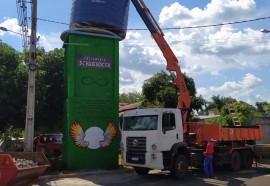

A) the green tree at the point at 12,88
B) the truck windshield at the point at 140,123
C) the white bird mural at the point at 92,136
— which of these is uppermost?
the green tree at the point at 12,88

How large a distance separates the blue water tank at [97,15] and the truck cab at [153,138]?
196 inches

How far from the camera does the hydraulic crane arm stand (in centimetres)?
1830

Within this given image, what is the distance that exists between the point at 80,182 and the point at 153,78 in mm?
23397

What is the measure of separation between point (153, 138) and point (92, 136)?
3925mm

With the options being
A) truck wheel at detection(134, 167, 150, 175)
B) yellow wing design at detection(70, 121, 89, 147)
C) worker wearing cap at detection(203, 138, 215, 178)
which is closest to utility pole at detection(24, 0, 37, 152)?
yellow wing design at detection(70, 121, 89, 147)

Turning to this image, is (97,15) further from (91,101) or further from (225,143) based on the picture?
(225,143)

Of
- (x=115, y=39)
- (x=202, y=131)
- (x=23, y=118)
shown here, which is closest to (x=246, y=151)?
(x=202, y=131)

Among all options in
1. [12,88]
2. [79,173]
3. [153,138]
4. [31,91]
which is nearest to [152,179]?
[153,138]

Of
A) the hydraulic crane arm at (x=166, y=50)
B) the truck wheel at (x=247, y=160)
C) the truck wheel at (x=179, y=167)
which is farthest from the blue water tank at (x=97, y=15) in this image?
the truck wheel at (x=247, y=160)

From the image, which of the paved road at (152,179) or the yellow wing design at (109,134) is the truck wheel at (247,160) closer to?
the paved road at (152,179)

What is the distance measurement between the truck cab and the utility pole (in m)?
3.77

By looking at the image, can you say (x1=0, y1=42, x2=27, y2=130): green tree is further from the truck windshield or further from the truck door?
the truck door

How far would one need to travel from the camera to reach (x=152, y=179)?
15445 millimetres

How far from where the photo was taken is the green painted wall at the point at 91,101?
17344mm
